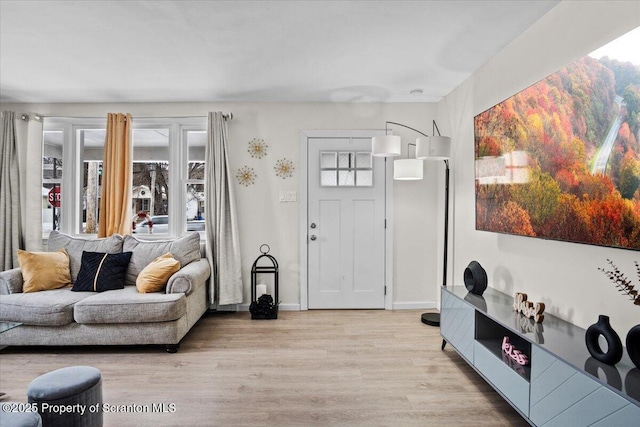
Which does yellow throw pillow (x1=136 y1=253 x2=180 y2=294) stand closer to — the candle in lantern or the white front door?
the candle in lantern

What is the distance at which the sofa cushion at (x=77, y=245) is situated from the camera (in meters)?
3.78

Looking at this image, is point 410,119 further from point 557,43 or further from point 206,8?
point 206,8

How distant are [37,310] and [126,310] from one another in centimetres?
71

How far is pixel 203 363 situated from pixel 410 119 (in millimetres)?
3321

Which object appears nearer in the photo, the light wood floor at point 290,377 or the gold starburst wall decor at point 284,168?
the light wood floor at point 290,377

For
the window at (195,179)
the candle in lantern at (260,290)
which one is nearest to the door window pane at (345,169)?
the candle in lantern at (260,290)

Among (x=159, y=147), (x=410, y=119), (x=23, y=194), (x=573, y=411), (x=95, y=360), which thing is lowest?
(x=95, y=360)

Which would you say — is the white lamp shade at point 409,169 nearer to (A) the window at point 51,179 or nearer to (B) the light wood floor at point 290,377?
(B) the light wood floor at point 290,377

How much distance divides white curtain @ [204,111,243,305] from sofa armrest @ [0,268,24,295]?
169 cm

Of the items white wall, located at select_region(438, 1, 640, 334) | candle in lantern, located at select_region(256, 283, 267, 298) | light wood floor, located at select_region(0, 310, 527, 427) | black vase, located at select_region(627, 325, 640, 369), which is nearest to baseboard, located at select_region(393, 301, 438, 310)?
light wood floor, located at select_region(0, 310, 527, 427)

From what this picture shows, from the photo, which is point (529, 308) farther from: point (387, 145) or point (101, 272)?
point (101, 272)

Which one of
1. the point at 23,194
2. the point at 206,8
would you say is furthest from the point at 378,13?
the point at 23,194

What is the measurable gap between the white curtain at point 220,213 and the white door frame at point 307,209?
0.72m

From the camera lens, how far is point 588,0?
1.98 meters
